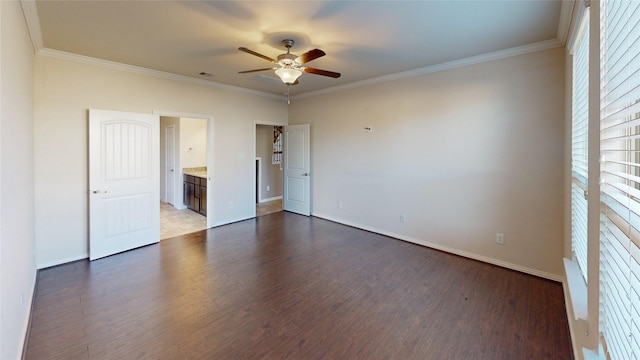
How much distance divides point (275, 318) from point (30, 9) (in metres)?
3.39

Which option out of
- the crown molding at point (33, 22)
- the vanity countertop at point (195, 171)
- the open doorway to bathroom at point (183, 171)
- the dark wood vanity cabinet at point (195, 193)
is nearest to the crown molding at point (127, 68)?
the crown molding at point (33, 22)

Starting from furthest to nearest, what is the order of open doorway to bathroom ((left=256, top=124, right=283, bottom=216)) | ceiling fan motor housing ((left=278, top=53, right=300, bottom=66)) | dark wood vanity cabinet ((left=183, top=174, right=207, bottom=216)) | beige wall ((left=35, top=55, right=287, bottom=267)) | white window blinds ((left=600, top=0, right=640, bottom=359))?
open doorway to bathroom ((left=256, top=124, right=283, bottom=216)), dark wood vanity cabinet ((left=183, top=174, right=207, bottom=216)), beige wall ((left=35, top=55, right=287, bottom=267)), ceiling fan motor housing ((left=278, top=53, right=300, bottom=66)), white window blinds ((left=600, top=0, right=640, bottom=359))

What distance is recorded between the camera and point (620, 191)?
1088 mm

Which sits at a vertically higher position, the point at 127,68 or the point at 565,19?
the point at 127,68

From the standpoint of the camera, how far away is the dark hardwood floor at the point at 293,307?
A: 6.70 feet

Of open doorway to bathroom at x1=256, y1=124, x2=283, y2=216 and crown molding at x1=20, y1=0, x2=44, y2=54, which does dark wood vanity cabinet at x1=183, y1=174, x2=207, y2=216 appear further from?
crown molding at x1=20, y1=0, x2=44, y2=54

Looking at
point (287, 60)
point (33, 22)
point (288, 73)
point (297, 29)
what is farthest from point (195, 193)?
point (297, 29)

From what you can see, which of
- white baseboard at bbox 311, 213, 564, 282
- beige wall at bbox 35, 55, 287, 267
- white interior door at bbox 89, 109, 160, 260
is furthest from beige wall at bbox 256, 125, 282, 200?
white interior door at bbox 89, 109, 160, 260

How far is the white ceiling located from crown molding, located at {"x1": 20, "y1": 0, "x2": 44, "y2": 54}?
0.13ft

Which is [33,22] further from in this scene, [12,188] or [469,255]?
[469,255]

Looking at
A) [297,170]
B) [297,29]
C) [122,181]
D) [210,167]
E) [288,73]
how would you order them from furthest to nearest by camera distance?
[297,170] < [210,167] < [122,181] < [288,73] < [297,29]

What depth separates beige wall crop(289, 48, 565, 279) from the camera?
122 inches

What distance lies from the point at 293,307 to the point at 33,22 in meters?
3.61

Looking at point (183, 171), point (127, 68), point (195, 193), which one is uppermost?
point (127, 68)
